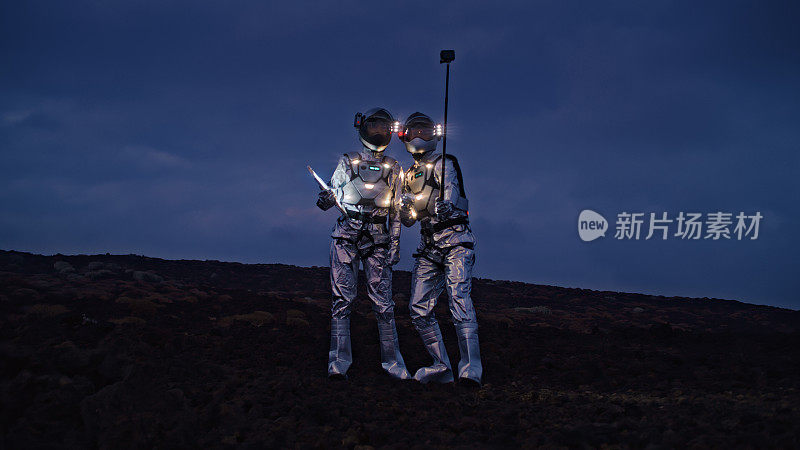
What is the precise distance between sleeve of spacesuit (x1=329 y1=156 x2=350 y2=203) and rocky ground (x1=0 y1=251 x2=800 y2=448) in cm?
242

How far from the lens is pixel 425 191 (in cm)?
682

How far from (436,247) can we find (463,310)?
87cm

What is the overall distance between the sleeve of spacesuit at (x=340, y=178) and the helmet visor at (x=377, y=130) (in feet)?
1.49

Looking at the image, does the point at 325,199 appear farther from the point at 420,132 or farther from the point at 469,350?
the point at 469,350

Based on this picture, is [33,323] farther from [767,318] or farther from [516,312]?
[767,318]

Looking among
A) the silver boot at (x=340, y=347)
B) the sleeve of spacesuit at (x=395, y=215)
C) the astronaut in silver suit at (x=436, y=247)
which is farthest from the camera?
the sleeve of spacesuit at (x=395, y=215)

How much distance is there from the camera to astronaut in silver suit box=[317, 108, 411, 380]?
22.9ft

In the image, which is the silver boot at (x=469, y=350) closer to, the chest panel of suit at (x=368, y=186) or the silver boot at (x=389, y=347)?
the silver boot at (x=389, y=347)

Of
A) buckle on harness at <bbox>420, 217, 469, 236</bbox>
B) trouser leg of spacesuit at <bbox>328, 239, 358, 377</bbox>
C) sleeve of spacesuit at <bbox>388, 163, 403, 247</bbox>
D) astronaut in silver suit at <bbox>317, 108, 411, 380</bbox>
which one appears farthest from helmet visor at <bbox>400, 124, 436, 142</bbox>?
trouser leg of spacesuit at <bbox>328, 239, 358, 377</bbox>

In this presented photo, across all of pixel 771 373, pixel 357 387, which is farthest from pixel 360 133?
pixel 771 373

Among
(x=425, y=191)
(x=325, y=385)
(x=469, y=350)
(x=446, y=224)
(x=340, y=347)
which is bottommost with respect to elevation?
(x=325, y=385)

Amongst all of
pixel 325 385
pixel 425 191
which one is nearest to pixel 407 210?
pixel 425 191

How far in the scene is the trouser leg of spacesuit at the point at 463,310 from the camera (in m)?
6.35

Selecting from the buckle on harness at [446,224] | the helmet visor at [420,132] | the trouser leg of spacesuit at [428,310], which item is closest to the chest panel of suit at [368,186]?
the helmet visor at [420,132]
